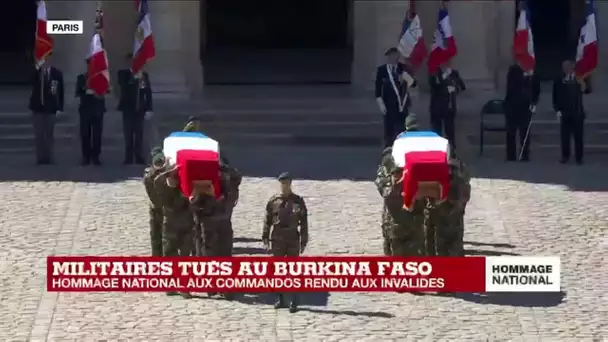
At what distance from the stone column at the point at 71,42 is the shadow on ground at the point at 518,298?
32.8 feet

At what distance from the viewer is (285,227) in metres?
15.9

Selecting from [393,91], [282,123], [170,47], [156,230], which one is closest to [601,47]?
[393,91]

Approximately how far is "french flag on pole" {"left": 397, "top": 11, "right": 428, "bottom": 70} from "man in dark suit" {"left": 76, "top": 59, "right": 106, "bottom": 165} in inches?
168

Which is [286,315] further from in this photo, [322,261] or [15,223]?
[15,223]

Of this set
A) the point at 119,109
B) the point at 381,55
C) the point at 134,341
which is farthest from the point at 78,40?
the point at 134,341

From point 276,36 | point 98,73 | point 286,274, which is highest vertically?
point 276,36

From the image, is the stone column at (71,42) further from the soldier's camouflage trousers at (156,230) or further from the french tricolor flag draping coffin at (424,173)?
the french tricolor flag draping coffin at (424,173)

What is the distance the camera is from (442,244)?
16500 mm

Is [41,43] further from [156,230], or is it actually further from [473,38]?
[156,230]

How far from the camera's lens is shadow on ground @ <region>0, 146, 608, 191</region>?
21625 mm

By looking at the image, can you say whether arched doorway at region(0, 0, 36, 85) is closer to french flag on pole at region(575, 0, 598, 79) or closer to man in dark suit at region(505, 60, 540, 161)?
man in dark suit at region(505, 60, 540, 161)

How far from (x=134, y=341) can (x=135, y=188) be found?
597 cm

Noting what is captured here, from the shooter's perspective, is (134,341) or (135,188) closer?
(134,341)

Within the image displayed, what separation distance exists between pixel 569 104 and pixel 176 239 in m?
7.92
